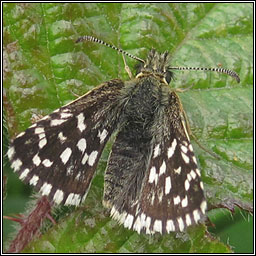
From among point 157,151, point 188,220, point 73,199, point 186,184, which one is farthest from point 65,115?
point 188,220

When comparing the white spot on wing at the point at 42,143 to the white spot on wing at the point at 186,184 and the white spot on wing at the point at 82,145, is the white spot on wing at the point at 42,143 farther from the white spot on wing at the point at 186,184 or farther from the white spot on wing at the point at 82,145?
the white spot on wing at the point at 186,184

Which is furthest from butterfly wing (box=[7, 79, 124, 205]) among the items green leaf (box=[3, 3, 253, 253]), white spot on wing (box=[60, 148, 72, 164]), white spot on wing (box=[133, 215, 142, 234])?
white spot on wing (box=[133, 215, 142, 234])

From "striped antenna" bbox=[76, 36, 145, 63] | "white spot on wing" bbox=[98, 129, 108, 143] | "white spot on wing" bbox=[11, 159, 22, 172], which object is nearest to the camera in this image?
"white spot on wing" bbox=[11, 159, 22, 172]

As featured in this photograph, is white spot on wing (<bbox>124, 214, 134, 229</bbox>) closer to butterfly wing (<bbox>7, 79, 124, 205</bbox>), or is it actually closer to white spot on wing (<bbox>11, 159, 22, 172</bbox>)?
butterfly wing (<bbox>7, 79, 124, 205</bbox>)

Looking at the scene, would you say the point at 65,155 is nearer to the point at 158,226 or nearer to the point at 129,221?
the point at 129,221

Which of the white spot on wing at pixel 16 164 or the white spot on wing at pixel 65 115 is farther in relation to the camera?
the white spot on wing at pixel 65 115

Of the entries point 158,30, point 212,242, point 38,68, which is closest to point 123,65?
point 158,30

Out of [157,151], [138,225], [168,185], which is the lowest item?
[138,225]

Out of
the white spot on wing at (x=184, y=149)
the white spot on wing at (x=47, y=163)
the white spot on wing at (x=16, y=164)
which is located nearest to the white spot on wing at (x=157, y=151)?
the white spot on wing at (x=184, y=149)
